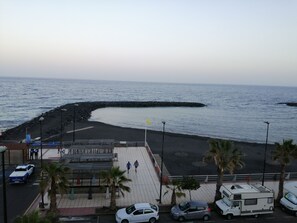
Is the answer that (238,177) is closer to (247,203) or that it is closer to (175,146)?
(247,203)

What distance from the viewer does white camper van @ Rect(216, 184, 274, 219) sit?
65.2 ft

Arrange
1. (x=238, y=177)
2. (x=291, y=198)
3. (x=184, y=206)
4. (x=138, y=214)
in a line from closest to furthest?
(x=138, y=214)
(x=184, y=206)
(x=291, y=198)
(x=238, y=177)

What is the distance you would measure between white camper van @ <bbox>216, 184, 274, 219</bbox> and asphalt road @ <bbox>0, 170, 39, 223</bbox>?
15.0m

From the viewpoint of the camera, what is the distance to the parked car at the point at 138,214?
18.4 metres

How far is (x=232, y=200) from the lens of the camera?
2000 centimetres

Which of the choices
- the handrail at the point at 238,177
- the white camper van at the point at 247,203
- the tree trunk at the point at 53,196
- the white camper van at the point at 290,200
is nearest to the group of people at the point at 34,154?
the tree trunk at the point at 53,196

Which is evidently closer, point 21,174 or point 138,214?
point 138,214

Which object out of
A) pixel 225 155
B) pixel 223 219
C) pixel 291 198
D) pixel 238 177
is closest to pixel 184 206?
Answer: pixel 223 219

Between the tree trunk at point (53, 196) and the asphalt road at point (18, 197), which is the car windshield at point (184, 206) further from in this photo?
the asphalt road at point (18, 197)

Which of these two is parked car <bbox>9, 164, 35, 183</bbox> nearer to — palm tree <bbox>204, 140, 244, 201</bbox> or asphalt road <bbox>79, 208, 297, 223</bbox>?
asphalt road <bbox>79, 208, 297, 223</bbox>

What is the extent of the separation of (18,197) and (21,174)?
129 inches

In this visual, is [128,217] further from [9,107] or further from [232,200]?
[9,107]

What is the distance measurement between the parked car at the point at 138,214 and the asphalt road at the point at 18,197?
298 inches

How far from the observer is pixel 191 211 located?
19.3m
